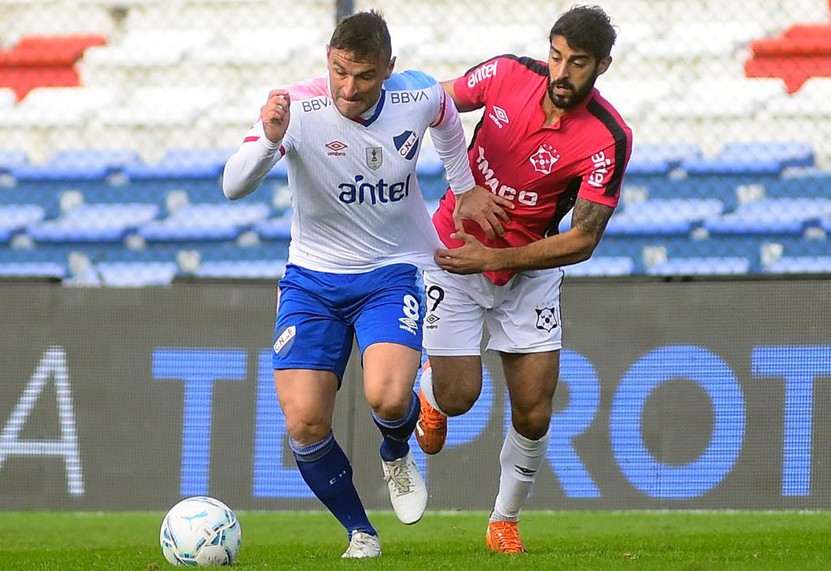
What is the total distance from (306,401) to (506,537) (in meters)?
1.30

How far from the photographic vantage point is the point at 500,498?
19.4 feet

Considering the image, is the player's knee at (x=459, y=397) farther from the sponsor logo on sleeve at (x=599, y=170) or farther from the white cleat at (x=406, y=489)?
the sponsor logo on sleeve at (x=599, y=170)

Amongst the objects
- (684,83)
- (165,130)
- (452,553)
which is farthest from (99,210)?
(452,553)

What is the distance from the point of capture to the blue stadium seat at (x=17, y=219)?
1302cm

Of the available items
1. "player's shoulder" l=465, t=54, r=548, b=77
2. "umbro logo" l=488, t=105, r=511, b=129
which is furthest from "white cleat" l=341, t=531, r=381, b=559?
"player's shoulder" l=465, t=54, r=548, b=77

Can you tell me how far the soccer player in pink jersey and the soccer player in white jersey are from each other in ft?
1.31

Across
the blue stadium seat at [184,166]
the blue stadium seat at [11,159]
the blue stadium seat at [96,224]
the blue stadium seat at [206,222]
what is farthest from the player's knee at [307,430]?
the blue stadium seat at [11,159]

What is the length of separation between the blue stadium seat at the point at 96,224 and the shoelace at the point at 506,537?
25.4 feet

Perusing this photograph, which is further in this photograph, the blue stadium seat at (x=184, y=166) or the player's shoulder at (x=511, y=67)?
the blue stadium seat at (x=184, y=166)

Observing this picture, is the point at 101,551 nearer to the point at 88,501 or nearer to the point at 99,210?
the point at 88,501

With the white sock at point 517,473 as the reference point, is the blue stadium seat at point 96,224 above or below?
below

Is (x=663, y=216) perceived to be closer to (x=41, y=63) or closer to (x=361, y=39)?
(x=361, y=39)

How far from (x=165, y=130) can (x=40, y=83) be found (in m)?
2.15

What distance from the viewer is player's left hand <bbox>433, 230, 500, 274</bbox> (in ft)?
18.1
